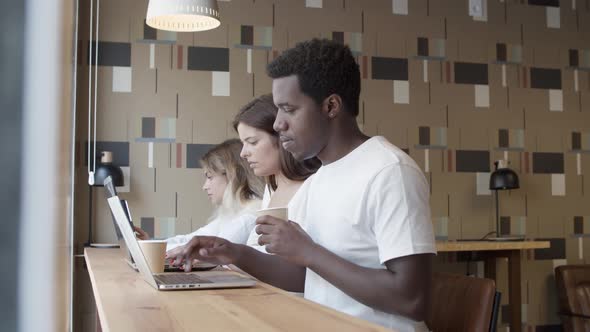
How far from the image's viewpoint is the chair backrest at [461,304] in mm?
1294

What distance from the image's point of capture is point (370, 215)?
1.31 metres

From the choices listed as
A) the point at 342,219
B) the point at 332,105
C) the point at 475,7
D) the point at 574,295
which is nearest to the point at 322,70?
the point at 332,105

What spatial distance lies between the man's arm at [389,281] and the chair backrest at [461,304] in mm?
95

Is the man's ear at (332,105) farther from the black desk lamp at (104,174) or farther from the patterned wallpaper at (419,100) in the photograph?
the patterned wallpaper at (419,100)

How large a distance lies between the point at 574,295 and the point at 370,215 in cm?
303

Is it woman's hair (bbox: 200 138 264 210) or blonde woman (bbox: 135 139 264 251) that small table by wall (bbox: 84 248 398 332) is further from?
woman's hair (bbox: 200 138 264 210)

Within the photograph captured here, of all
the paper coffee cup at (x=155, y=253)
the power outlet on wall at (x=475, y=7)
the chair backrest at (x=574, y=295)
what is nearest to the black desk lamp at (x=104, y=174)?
the paper coffee cup at (x=155, y=253)

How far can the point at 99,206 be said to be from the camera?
375 centimetres

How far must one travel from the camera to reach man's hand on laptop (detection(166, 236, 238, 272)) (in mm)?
1405

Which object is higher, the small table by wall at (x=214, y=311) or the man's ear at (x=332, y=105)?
the man's ear at (x=332, y=105)

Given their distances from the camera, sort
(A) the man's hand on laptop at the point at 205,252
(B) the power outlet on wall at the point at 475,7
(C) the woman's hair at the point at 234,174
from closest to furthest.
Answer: (A) the man's hand on laptop at the point at 205,252 → (C) the woman's hair at the point at 234,174 → (B) the power outlet on wall at the point at 475,7

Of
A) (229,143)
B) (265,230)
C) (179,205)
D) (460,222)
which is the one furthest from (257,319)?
(460,222)

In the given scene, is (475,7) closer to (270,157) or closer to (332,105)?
(270,157)

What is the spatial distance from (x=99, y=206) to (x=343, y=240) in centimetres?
270
